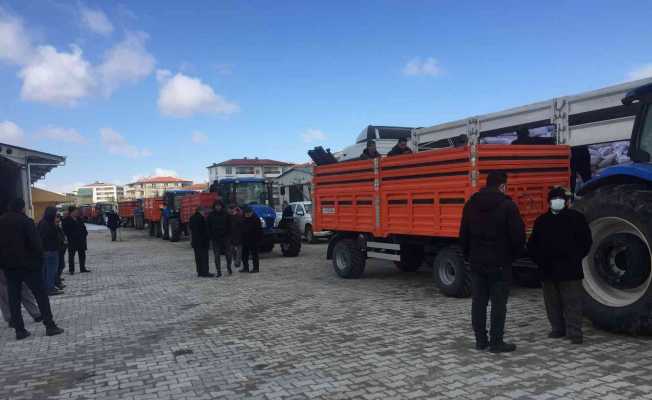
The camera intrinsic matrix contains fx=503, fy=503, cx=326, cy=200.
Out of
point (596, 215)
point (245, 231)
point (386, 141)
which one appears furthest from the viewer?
point (386, 141)

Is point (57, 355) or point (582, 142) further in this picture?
point (582, 142)

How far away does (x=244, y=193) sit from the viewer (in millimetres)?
16969

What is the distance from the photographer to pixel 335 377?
178 inches

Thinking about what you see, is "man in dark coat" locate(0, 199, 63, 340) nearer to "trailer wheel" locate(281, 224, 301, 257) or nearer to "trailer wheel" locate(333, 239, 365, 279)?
"trailer wheel" locate(333, 239, 365, 279)

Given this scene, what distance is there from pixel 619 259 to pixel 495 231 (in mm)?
1530

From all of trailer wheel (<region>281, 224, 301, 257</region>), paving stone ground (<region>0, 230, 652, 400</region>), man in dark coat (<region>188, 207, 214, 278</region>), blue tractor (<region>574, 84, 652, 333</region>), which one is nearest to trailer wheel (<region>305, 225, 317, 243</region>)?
trailer wheel (<region>281, 224, 301, 257</region>)

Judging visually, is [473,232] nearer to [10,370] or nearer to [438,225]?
[438,225]

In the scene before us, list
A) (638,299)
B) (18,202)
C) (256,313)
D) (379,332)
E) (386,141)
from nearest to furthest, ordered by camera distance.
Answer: (638,299) → (379,332) → (18,202) → (256,313) → (386,141)

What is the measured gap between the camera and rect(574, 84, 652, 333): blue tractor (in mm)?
4914

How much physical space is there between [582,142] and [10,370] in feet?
26.1

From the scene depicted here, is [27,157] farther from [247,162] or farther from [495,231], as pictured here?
[247,162]

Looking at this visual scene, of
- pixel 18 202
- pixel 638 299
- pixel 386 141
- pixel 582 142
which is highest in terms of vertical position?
pixel 386 141

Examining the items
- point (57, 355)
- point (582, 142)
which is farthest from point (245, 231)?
point (582, 142)

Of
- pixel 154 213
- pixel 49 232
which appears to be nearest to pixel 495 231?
pixel 49 232
